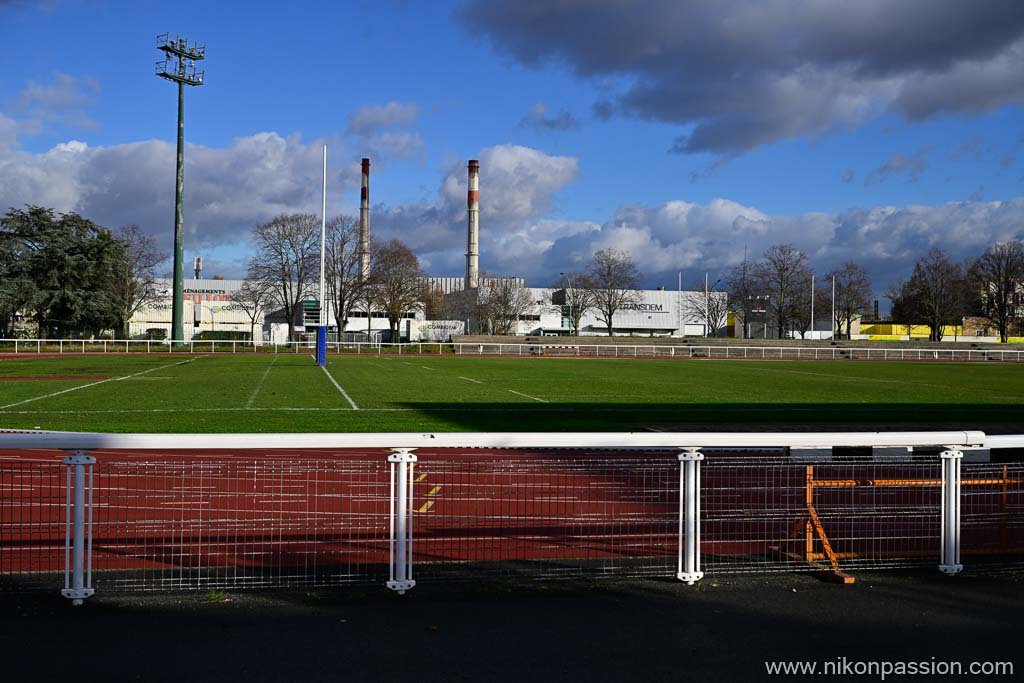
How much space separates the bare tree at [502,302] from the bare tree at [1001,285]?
4749 centimetres

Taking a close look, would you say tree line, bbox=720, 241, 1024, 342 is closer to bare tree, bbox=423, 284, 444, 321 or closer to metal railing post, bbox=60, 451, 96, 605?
bare tree, bbox=423, 284, 444, 321

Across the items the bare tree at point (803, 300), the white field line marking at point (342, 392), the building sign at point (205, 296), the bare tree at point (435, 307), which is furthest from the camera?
the bare tree at point (435, 307)

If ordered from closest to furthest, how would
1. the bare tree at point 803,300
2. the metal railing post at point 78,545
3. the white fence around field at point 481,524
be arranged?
1. the metal railing post at point 78,545
2. the white fence around field at point 481,524
3. the bare tree at point 803,300

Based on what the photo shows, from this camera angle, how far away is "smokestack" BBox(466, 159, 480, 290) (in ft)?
315

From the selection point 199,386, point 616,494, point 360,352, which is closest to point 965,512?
point 616,494

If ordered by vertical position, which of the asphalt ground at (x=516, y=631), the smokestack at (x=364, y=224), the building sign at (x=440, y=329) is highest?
the smokestack at (x=364, y=224)

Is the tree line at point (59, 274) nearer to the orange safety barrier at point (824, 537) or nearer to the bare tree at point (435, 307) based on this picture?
the bare tree at point (435, 307)

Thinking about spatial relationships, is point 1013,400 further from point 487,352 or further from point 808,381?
point 487,352

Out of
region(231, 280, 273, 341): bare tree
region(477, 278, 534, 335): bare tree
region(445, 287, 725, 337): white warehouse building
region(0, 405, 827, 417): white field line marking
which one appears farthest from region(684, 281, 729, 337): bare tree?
region(0, 405, 827, 417): white field line marking

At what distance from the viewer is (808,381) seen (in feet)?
113

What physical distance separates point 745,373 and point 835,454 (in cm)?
3303

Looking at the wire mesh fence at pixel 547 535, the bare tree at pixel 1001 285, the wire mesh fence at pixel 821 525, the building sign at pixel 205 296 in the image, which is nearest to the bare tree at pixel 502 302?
the building sign at pixel 205 296

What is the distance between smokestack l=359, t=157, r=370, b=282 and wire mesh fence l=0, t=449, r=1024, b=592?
76.2 meters

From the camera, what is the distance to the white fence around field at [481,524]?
634 centimetres
